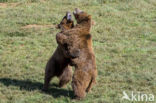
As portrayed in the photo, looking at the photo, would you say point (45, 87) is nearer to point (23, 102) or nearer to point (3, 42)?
point (23, 102)

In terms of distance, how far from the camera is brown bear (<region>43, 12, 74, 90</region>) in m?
7.90

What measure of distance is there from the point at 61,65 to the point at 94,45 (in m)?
3.46

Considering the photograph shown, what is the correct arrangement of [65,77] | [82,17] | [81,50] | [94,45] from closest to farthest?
[81,50] → [82,17] → [65,77] → [94,45]

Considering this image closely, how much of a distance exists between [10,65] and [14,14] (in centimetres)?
494

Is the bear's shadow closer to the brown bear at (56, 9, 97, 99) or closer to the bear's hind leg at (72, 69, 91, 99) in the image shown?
the bear's hind leg at (72, 69, 91, 99)

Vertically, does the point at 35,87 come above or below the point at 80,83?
below

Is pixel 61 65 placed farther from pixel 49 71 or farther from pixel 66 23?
pixel 66 23

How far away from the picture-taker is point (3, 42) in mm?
11648

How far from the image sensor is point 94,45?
11.4 metres

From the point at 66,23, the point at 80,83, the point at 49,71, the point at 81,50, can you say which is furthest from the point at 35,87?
the point at 66,23

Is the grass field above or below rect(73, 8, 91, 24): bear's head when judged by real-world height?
below

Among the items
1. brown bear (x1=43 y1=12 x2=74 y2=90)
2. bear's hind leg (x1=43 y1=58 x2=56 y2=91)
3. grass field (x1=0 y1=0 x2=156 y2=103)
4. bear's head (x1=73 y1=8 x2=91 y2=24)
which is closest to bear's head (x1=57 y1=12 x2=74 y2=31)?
brown bear (x1=43 y1=12 x2=74 y2=90)

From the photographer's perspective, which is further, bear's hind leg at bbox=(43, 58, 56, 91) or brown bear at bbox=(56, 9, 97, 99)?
bear's hind leg at bbox=(43, 58, 56, 91)

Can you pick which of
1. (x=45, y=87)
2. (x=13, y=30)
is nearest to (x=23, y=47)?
(x=13, y=30)
